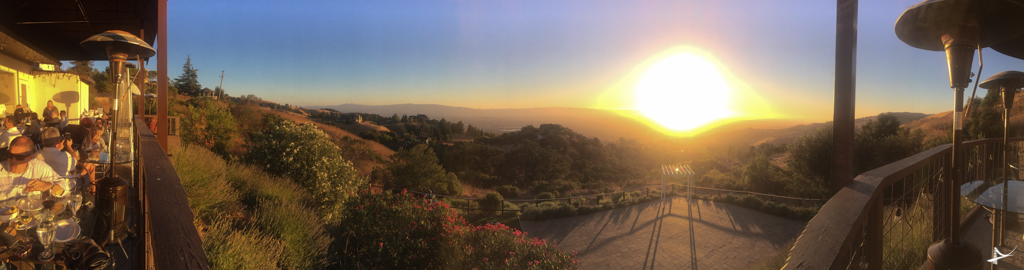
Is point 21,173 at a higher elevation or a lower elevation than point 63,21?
lower

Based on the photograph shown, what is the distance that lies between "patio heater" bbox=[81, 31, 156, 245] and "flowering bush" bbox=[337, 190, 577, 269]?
5.98 feet

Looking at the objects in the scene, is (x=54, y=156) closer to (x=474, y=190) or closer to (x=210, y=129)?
(x=210, y=129)

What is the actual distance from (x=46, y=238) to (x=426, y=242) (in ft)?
8.92

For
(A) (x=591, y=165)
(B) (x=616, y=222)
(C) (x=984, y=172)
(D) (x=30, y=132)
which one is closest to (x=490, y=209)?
(B) (x=616, y=222)

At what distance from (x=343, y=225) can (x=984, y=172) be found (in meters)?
5.79

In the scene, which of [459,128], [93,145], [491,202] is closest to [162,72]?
[93,145]

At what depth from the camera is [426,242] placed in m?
3.99

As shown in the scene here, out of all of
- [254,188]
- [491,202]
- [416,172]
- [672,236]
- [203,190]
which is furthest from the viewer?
[416,172]

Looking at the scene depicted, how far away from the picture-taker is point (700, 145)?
23562 millimetres

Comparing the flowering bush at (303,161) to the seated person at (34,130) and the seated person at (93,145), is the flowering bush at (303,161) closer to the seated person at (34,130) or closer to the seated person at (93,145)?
the seated person at (93,145)

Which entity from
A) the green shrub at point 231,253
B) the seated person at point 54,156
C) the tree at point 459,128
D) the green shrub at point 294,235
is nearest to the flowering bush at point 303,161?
the green shrub at point 294,235

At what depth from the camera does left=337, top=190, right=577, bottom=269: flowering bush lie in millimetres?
3768

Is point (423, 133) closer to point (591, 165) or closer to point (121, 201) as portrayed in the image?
point (591, 165)

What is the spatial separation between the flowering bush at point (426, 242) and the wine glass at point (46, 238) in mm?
2168
